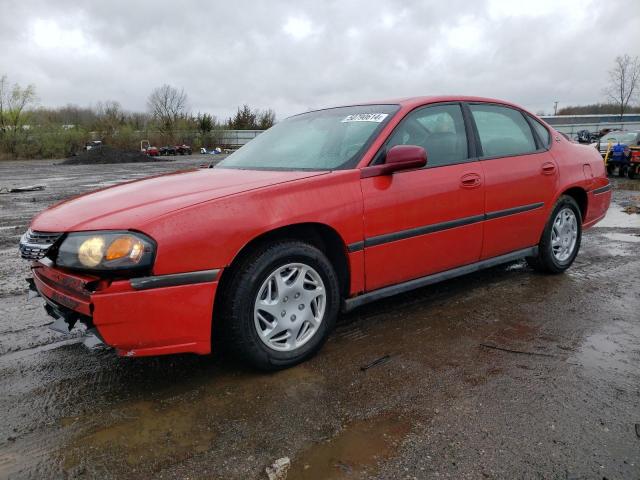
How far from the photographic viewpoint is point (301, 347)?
2775mm

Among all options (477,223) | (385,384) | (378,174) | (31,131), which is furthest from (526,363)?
(31,131)

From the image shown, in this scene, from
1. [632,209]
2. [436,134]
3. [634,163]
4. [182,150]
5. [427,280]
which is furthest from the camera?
[182,150]

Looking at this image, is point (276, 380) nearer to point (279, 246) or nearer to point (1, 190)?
point (279, 246)

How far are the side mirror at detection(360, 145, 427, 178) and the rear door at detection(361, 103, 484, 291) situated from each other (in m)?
0.04

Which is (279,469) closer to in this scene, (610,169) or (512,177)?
(512,177)

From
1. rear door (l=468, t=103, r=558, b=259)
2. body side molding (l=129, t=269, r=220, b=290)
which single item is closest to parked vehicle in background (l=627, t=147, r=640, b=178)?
rear door (l=468, t=103, r=558, b=259)

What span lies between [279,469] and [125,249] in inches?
46.5

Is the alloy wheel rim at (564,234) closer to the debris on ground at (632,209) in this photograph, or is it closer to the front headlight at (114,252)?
the front headlight at (114,252)

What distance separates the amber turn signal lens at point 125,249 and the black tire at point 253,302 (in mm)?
489

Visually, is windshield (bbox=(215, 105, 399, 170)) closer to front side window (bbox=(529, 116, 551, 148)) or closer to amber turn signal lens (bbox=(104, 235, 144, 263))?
amber turn signal lens (bbox=(104, 235, 144, 263))

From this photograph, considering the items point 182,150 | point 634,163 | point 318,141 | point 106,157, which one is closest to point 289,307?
point 318,141

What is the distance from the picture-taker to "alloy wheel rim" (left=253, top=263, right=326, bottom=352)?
2.63 metres

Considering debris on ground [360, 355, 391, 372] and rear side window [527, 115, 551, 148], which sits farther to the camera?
rear side window [527, 115, 551, 148]

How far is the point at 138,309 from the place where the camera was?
224 centimetres
